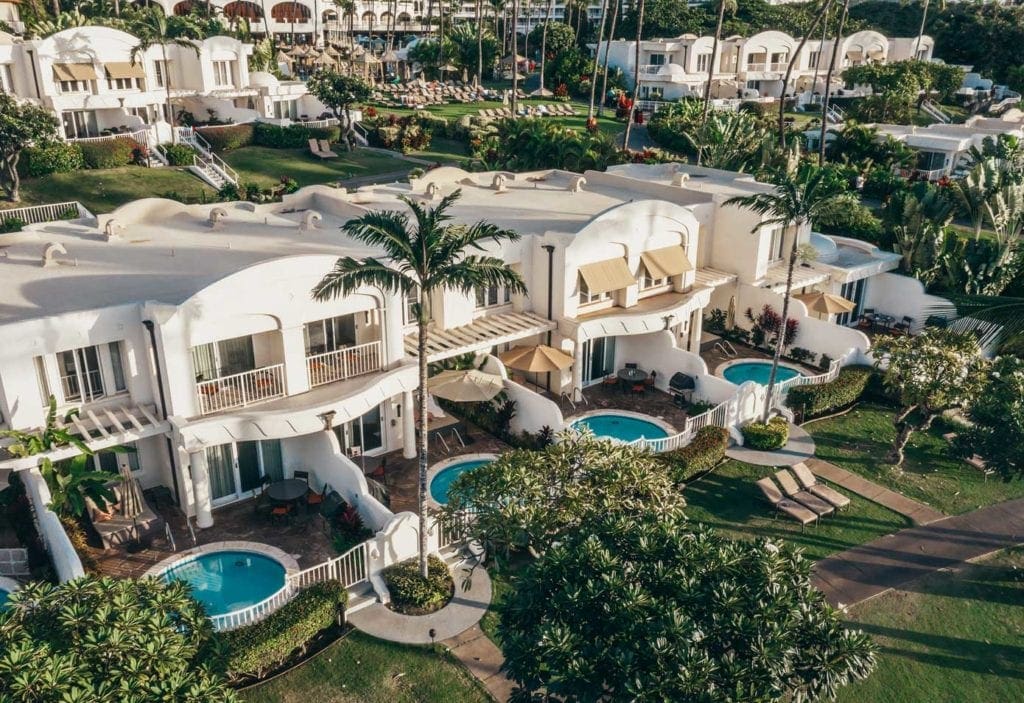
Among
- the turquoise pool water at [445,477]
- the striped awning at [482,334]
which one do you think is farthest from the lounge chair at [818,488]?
the striped awning at [482,334]

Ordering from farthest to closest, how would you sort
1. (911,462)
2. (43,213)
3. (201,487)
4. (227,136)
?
1. (227,136)
2. (43,213)
3. (911,462)
4. (201,487)

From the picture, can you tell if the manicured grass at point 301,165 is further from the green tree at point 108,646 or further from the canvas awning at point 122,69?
the green tree at point 108,646

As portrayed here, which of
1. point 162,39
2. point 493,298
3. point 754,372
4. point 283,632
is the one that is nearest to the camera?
point 283,632

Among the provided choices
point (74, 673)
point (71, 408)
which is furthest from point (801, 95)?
point (74, 673)

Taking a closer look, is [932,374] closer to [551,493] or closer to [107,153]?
[551,493]

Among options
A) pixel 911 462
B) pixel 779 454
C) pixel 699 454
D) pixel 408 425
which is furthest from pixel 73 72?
pixel 911 462

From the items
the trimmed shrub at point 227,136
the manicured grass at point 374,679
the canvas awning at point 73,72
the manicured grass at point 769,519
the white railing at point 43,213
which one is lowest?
the manicured grass at point 769,519
